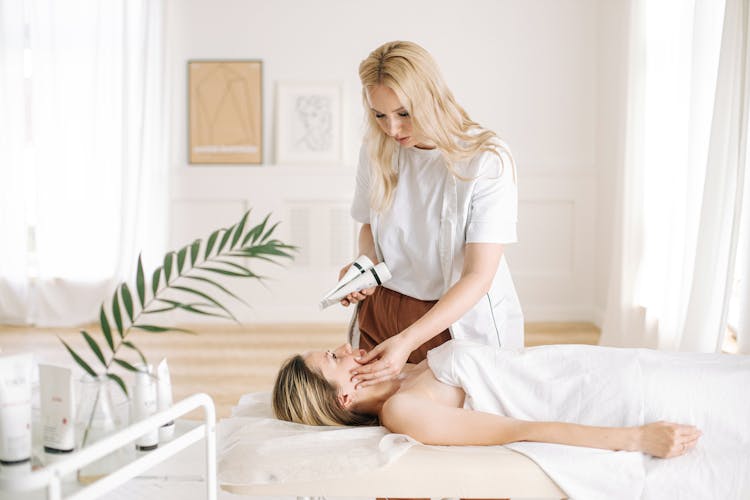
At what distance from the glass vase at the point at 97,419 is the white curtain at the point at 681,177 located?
96.8 inches

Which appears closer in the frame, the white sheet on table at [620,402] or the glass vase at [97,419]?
the glass vase at [97,419]

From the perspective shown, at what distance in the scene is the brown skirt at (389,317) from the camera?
2.11 metres

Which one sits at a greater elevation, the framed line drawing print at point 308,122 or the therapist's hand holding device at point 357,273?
the framed line drawing print at point 308,122

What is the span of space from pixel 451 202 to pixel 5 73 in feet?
14.2

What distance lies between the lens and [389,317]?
2.14 metres

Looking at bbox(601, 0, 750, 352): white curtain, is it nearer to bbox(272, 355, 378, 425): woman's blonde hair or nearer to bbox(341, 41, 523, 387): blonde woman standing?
bbox(341, 41, 523, 387): blonde woman standing

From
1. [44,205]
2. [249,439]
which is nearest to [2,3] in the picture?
[44,205]

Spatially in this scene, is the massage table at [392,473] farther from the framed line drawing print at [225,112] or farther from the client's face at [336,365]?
the framed line drawing print at [225,112]

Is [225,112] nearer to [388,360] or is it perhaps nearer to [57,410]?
[388,360]

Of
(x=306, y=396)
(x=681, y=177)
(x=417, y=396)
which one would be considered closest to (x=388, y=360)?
(x=417, y=396)

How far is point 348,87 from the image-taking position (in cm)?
540

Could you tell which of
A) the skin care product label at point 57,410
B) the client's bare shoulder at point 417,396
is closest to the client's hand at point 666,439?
the client's bare shoulder at point 417,396

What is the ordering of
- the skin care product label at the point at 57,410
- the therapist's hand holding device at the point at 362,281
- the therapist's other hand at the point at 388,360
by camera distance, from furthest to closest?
the therapist's hand holding device at the point at 362,281 < the therapist's other hand at the point at 388,360 < the skin care product label at the point at 57,410

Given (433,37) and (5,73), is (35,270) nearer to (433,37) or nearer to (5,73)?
(5,73)
